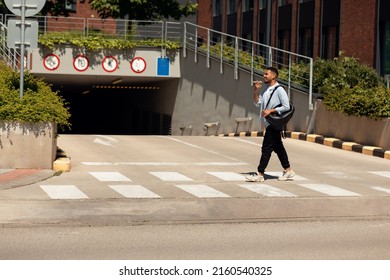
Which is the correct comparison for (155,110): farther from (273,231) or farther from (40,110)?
(273,231)

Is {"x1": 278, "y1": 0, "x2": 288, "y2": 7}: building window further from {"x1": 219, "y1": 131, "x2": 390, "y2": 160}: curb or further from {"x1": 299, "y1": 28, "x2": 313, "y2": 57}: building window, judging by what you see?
{"x1": 219, "y1": 131, "x2": 390, "y2": 160}: curb

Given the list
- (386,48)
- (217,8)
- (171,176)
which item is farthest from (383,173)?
(217,8)

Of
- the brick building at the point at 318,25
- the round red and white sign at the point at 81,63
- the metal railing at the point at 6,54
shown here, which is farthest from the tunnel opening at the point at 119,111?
the metal railing at the point at 6,54

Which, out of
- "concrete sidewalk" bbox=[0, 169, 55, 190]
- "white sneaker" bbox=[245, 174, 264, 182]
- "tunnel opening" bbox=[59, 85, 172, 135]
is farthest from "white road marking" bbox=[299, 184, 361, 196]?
"tunnel opening" bbox=[59, 85, 172, 135]

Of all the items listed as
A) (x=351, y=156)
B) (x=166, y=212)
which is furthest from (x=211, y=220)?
(x=351, y=156)

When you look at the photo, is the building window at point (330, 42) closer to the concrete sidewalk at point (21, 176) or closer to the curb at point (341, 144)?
the curb at point (341, 144)

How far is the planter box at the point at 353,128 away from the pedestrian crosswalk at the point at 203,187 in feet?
17.5

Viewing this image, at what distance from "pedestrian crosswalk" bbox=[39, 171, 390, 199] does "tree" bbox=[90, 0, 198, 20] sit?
942 inches

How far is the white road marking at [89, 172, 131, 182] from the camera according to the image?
45.3 ft

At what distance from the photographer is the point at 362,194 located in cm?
1258

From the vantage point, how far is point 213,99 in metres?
32.3

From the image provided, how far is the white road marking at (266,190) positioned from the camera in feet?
40.6

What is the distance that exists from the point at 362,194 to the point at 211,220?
3135mm

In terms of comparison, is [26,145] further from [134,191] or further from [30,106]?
[134,191]
